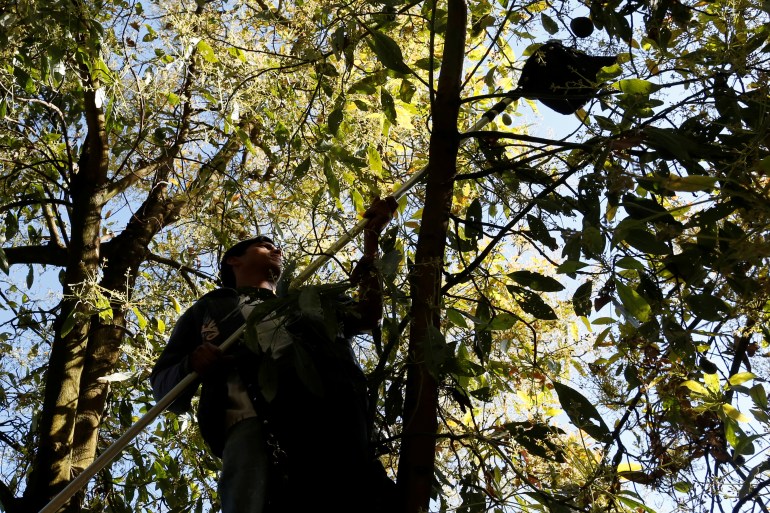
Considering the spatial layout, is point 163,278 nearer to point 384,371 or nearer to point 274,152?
point 274,152

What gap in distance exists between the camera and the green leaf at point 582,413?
1900mm

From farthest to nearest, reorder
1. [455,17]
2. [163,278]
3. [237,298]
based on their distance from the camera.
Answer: [163,278] < [237,298] < [455,17]

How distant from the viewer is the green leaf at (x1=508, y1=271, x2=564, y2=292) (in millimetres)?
1958

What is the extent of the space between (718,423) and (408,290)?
3.34 feet

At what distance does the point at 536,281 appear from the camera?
2.00 m

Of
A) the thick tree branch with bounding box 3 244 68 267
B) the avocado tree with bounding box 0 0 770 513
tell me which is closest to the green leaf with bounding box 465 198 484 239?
the avocado tree with bounding box 0 0 770 513

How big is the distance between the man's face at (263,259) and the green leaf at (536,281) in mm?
1046

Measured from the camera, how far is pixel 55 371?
3.62 meters

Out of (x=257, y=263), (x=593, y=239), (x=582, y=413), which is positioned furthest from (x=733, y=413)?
(x=257, y=263)

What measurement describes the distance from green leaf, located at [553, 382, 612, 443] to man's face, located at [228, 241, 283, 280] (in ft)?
3.93

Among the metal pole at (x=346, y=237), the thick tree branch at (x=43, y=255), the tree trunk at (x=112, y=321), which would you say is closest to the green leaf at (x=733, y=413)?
the metal pole at (x=346, y=237)

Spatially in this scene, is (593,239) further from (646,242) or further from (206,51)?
(206,51)

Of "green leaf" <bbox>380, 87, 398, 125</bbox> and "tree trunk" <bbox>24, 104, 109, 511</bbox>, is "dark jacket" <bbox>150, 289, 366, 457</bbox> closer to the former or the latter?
"green leaf" <bbox>380, 87, 398, 125</bbox>

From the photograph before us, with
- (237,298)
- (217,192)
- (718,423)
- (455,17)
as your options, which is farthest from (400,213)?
(217,192)
